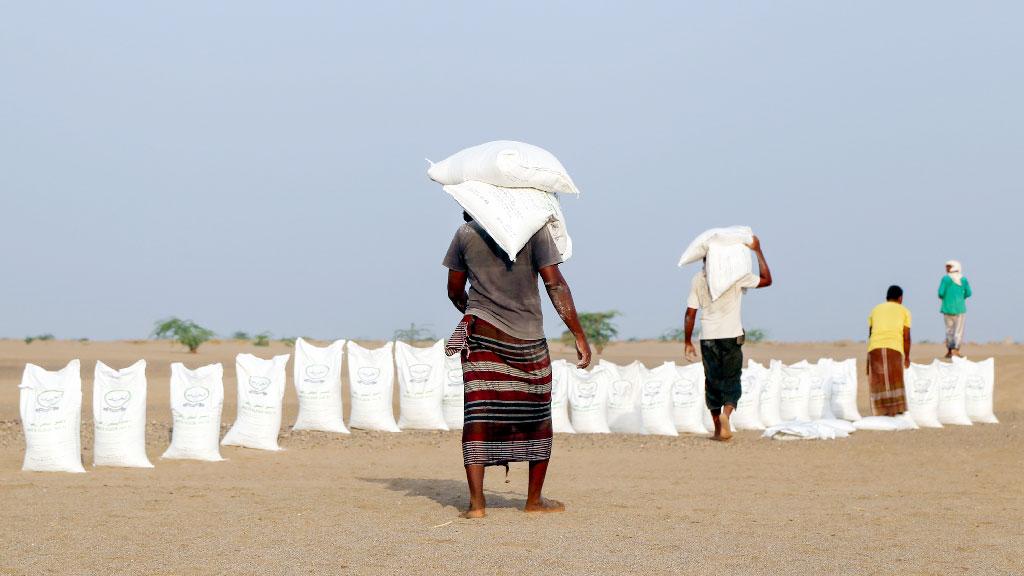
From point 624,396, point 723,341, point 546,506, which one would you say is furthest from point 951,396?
point 546,506

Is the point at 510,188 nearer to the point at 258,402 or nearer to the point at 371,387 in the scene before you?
the point at 258,402

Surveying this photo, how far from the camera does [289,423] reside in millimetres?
12281

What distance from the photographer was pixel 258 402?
9.43 metres

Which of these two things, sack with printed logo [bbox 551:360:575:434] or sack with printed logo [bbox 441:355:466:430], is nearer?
sack with printed logo [bbox 441:355:466:430]

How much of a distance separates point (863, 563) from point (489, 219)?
236 cm

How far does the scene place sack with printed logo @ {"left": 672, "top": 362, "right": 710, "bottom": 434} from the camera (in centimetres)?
1163

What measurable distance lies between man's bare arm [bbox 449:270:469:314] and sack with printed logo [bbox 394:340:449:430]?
5060 mm

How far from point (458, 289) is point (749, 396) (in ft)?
23.0

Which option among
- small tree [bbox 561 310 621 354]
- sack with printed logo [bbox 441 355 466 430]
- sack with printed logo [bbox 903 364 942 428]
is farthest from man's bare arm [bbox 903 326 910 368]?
small tree [bbox 561 310 621 354]

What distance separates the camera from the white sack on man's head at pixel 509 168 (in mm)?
6016

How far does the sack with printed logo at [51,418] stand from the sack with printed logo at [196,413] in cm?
87

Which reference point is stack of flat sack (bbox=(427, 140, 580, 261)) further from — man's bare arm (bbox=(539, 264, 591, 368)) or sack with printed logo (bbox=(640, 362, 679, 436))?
sack with printed logo (bbox=(640, 362, 679, 436))

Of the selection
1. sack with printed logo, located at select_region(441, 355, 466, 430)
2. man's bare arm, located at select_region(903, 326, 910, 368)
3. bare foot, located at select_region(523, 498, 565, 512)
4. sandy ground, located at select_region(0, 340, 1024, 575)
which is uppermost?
man's bare arm, located at select_region(903, 326, 910, 368)

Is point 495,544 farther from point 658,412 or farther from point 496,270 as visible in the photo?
point 658,412
